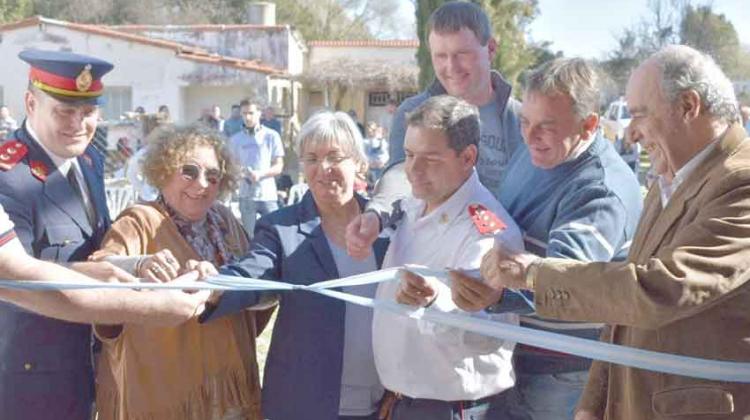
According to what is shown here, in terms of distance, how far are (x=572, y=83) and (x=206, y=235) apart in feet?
5.01

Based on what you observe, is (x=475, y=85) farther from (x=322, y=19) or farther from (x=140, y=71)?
(x=322, y=19)

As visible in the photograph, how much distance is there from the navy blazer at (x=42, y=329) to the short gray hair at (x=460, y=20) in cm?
172

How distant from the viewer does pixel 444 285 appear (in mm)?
3164

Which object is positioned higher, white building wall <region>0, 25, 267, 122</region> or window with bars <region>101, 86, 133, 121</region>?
white building wall <region>0, 25, 267, 122</region>

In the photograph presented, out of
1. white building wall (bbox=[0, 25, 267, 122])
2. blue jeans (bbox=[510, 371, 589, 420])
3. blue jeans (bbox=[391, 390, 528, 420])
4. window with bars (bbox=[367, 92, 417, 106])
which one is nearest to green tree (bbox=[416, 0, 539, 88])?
white building wall (bbox=[0, 25, 267, 122])

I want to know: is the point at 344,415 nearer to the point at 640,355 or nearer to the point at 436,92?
the point at 640,355

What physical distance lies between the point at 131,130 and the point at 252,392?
869 inches

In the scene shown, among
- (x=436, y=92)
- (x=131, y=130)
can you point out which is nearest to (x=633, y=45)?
(x=131, y=130)

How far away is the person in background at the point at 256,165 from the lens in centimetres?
1149

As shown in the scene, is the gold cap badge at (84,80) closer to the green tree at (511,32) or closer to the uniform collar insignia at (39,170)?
the uniform collar insignia at (39,170)

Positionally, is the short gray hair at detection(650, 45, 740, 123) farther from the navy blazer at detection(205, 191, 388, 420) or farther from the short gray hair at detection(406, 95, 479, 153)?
the navy blazer at detection(205, 191, 388, 420)

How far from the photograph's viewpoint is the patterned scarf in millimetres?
3568

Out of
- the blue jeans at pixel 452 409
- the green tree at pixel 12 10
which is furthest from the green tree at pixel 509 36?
the green tree at pixel 12 10

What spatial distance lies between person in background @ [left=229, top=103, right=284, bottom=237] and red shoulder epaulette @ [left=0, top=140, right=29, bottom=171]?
25.2 feet
